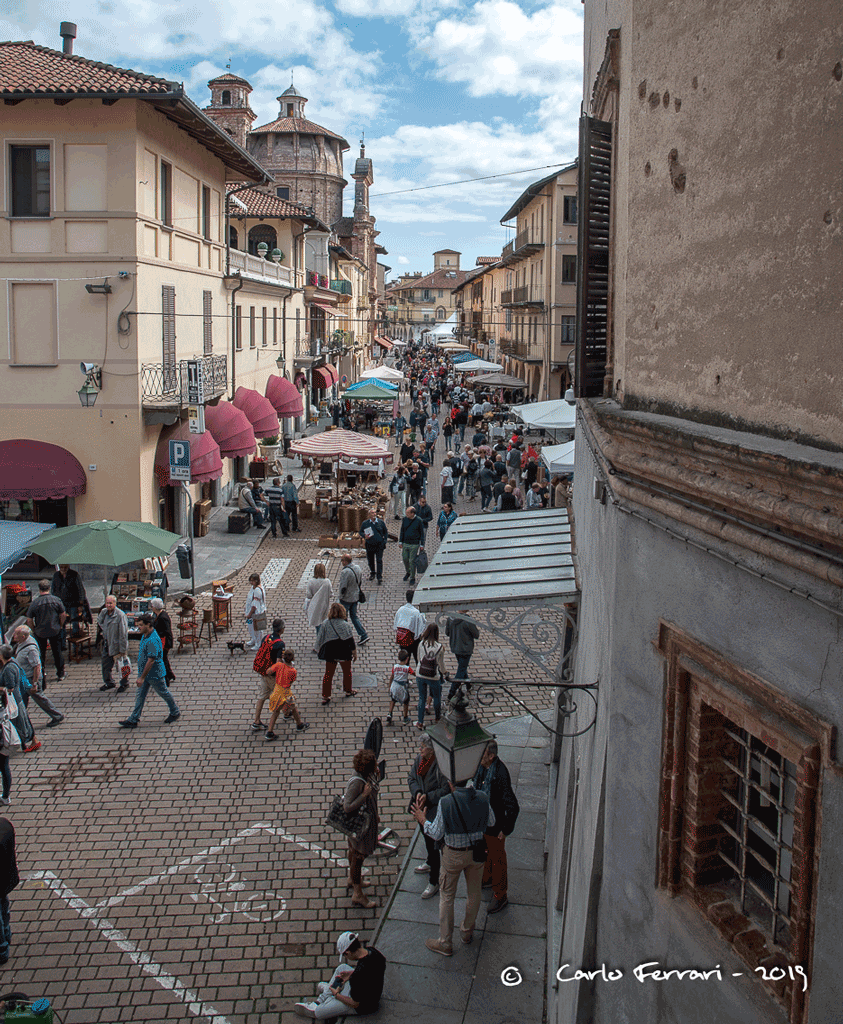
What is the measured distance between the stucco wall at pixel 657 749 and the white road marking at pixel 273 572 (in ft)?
46.9

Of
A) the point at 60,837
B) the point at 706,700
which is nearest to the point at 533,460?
the point at 60,837

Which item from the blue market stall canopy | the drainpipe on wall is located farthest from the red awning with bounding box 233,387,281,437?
the blue market stall canopy

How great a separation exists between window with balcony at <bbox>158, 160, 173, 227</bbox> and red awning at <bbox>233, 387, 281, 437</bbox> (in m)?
7.60

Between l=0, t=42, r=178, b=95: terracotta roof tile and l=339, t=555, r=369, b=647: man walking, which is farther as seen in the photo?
l=0, t=42, r=178, b=95: terracotta roof tile

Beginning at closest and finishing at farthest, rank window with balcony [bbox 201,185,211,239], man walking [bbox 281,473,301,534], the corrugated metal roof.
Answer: the corrugated metal roof → window with balcony [bbox 201,185,211,239] → man walking [bbox 281,473,301,534]

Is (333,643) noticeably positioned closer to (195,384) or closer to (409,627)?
(409,627)

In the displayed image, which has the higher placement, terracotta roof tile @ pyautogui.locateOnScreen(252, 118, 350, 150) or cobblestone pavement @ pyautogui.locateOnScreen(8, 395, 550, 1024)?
terracotta roof tile @ pyautogui.locateOnScreen(252, 118, 350, 150)

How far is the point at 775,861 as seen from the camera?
3377 mm

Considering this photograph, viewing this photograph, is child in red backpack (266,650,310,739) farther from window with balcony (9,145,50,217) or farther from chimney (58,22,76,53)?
chimney (58,22,76,53)

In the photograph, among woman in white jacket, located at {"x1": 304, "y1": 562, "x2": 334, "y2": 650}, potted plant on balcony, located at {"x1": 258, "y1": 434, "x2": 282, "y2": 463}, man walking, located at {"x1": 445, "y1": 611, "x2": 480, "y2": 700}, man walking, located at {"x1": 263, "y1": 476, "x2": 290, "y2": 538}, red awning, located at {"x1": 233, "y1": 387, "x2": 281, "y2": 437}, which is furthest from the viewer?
potted plant on balcony, located at {"x1": 258, "y1": 434, "x2": 282, "y2": 463}

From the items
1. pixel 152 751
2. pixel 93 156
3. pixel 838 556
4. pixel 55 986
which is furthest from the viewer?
pixel 93 156

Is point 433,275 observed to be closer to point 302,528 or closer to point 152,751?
point 302,528

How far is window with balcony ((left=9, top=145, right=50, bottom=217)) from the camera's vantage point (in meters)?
18.0

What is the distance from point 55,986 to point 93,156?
50.2 feet
